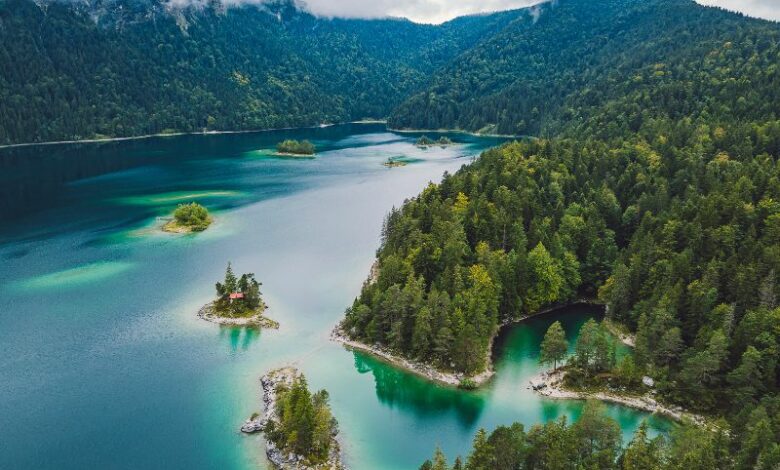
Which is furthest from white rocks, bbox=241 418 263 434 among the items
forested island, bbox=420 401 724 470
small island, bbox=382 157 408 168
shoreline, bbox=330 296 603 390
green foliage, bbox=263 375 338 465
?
small island, bbox=382 157 408 168

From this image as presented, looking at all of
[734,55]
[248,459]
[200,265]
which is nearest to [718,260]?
[248,459]

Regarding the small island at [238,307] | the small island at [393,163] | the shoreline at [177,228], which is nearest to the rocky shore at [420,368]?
the small island at [238,307]

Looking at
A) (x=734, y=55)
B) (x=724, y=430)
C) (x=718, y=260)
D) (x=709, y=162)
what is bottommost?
(x=724, y=430)

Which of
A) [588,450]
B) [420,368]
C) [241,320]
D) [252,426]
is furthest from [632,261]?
[241,320]

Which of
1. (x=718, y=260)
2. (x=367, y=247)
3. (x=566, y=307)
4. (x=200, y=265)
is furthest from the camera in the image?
(x=367, y=247)

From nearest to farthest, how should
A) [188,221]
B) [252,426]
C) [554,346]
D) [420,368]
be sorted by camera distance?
1. [252,426]
2. [554,346]
3. [420,368]
4. [188,221]

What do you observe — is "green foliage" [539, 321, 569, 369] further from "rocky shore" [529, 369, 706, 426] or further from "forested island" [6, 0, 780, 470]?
"rocky shore" [529, 369, 706, 426]

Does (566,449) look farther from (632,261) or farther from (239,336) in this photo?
(239,336)

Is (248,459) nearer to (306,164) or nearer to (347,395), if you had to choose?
(347,395)
